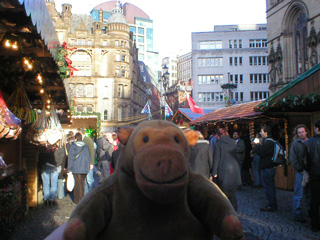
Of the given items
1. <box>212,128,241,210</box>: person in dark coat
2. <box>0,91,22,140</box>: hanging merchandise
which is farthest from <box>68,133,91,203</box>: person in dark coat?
<box>0,91,22,140</box>: hanging merchandise

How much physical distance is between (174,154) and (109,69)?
52.0m

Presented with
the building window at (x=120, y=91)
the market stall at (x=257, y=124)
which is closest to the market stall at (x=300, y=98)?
Answer: the market stall at (x=257, y=124)

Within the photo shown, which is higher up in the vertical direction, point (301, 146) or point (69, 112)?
point (69, 112)

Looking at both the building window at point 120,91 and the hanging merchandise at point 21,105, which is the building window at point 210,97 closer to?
the building window at point 120,91

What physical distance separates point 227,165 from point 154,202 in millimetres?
5107

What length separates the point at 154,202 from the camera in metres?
1.91

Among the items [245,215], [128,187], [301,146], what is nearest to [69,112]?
[245,215]

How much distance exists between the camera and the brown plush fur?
5.69ft

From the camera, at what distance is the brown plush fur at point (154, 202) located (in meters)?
1.73

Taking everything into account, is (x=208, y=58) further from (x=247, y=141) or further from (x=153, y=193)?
(x=153, y=193)

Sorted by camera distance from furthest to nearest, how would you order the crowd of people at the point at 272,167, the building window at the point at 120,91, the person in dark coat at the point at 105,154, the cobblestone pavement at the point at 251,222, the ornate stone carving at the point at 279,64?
the building window at the point at 120,91
the ornate stone carving at the point at 279,64
the person in dark coat at the point at 105,154
the crowd of people at the point at 272,167
the cobblestone pavement at the point at 251,222

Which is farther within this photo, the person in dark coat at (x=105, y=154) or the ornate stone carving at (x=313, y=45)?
the ornate stone carving at (x=313, y=45)

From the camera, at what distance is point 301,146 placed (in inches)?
230

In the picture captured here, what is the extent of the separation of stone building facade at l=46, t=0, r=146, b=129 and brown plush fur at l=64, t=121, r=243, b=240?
49098mm
